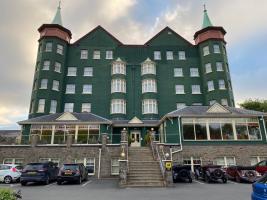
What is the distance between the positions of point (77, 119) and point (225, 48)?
28.7 metres

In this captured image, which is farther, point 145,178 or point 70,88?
point 70,88

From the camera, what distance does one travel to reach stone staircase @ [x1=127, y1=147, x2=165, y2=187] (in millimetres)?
16406

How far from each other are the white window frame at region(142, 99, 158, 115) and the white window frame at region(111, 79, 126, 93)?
408 cm

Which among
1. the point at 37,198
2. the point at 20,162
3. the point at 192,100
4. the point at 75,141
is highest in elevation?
the point at 192,100

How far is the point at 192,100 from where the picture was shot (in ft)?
120

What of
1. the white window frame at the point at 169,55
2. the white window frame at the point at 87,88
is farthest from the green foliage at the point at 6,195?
the white window frame at the point at 169,55

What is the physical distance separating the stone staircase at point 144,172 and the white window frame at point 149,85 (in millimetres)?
15943

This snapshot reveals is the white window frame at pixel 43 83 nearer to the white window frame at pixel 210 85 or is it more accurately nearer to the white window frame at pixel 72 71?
the white window frame at pixel 72 71

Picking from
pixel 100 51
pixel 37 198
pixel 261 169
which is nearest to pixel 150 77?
pixel 100 51

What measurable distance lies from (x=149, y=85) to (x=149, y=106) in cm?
371

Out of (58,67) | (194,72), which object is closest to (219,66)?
(194,72)

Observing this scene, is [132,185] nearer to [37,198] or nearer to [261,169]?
[37,198]

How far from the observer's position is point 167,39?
135 feet

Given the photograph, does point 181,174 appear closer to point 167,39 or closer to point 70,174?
point 70,174
